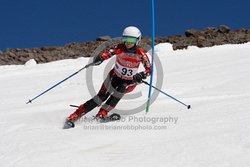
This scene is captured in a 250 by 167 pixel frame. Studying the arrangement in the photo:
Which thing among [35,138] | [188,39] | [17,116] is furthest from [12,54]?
[35,138]

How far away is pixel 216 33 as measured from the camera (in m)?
26.6

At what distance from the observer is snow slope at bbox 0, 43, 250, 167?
351cm

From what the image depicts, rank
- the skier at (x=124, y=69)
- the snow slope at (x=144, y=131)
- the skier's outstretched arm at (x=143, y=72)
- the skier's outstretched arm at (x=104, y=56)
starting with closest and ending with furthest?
the snow slope at (x=144, y=131) → the skier's outstretched arm at (x=143, y=72) → the skier at (x=124, y=69) → the skier's outstretched arm at (x=104, y=56)

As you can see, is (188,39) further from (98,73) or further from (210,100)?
(210,100)

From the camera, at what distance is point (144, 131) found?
465cm

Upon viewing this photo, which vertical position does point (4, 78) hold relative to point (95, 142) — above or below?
above

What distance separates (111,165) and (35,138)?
1.55 m

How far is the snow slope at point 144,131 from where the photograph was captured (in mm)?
3514

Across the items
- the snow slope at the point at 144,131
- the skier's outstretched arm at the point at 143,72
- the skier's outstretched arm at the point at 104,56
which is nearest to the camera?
the snow slope at the point at 144,131

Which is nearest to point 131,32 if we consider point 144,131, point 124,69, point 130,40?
point 130,40

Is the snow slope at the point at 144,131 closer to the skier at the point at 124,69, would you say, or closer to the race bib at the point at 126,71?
the skier at the point at 124,69

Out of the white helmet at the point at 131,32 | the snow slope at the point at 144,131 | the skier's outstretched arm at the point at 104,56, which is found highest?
the white helmet at the point at 131,32

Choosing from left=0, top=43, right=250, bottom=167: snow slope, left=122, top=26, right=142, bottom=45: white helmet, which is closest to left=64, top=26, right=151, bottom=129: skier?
left=122, top=26, right=142, bottom=45: white helmet

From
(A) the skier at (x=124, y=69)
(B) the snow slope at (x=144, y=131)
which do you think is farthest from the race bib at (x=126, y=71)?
(B) the snow slope at (x=144, y=131)
